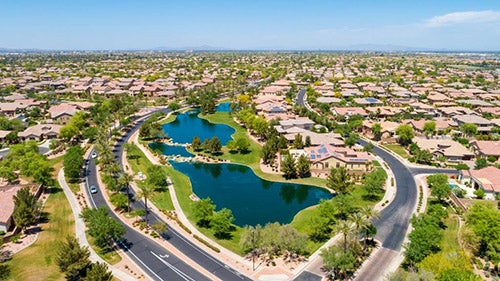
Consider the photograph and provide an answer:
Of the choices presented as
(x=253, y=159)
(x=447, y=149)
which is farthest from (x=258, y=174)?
(x=447, y=149)

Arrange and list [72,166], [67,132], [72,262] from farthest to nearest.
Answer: [67,132] → [72,166] → [72,262]

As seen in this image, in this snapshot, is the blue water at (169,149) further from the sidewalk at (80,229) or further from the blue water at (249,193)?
the sidewalk at (80,229)

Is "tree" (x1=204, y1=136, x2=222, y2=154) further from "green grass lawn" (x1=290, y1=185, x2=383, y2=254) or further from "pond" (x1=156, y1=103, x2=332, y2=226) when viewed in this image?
"green grass lawn" (x1=290, y1=185, x2=383, y2=254)

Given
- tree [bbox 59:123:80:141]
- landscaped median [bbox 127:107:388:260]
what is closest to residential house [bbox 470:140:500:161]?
Result: landscaped median [bbox 127:107:388:260]

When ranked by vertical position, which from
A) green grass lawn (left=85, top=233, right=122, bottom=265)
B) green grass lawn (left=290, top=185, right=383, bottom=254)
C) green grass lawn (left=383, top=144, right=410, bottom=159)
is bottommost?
green grass lawn (left=290, top=185, right=383, bottom=254)

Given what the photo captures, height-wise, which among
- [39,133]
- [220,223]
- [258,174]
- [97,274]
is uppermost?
[97,274]

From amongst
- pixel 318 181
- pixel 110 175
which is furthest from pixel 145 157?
pixel 318 181

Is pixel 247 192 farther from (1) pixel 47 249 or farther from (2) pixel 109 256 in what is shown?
(1) pixel 47 249
